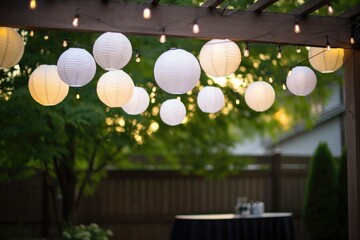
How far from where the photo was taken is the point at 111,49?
4.27m

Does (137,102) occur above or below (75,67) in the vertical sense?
below

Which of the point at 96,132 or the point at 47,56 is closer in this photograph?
the point at 47,56

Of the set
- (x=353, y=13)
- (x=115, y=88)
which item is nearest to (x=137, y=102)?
(x=115, y=88)

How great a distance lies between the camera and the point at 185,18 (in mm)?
4676

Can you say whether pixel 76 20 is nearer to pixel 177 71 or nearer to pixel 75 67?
pixel 75 67

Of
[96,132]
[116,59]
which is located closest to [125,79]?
[116,59]

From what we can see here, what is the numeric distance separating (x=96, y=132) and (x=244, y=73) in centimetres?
197

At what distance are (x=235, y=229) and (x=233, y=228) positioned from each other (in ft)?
0.11

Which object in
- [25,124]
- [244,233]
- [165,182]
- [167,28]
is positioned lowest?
[244,233]

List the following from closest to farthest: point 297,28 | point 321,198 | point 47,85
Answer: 1. point 47,85
2. point 297,28
3. point 321,198

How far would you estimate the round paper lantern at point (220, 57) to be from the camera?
4.49m

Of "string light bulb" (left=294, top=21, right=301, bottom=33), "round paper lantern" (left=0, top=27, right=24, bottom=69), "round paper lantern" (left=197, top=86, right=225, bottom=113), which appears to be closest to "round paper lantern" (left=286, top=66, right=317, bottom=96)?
"string light bulb" (left=294, top=21, right=301, bottom=33)

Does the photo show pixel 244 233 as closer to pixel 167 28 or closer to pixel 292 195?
pixel 292 195

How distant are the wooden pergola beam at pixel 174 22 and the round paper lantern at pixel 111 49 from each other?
20 centimetres
